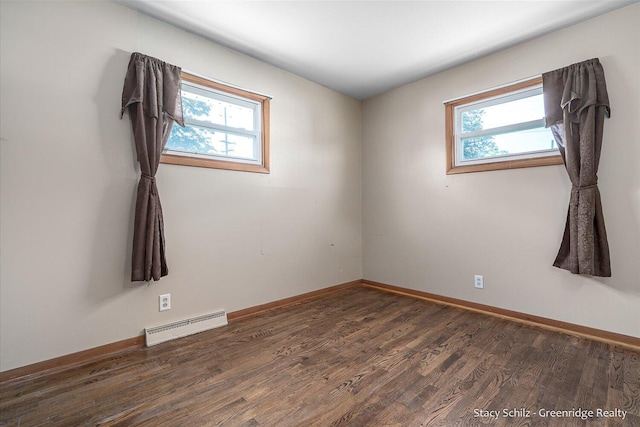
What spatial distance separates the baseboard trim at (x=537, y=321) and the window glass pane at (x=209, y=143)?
2478 mm

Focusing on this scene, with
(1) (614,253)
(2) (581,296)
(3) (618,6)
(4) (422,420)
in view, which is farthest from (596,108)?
(4) (422,420)

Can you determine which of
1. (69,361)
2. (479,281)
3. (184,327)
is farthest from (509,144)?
(69,361)

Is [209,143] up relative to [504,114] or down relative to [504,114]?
down

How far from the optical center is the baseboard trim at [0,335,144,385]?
69.1 inches

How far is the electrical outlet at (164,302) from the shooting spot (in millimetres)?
2303

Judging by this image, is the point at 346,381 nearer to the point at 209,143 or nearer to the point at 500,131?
the point at 209,143

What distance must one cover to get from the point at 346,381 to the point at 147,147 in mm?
2159

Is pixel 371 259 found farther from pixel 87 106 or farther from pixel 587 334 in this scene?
pixel 87 106

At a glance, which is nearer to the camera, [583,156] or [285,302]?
[583,156]

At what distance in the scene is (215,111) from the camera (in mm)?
2727

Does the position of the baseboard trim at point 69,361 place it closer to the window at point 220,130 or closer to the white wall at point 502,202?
the window at point 220,130

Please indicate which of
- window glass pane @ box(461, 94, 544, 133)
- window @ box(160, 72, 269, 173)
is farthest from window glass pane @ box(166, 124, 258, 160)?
window glass pane @ box(461, 94, 544, 133)

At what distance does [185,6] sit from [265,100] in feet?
3.43

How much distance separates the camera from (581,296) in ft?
7.75
